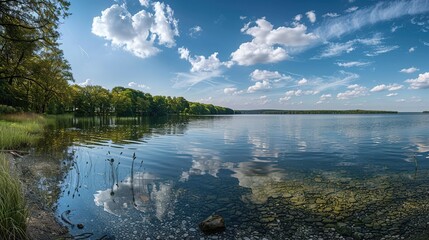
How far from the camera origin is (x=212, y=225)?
353 inches

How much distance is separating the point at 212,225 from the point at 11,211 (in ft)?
18.6

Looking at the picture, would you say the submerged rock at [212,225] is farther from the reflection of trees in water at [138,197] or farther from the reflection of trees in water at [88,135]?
the reflection of trees in water at [88,135]

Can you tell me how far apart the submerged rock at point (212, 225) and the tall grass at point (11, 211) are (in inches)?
200

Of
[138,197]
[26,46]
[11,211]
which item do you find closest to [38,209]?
[138,197]

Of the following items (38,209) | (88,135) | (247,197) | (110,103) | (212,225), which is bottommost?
(247,197)

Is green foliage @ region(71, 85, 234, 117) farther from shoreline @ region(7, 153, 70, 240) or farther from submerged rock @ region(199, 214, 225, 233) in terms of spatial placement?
submerged rock @ region(199, 214, 225, 233)

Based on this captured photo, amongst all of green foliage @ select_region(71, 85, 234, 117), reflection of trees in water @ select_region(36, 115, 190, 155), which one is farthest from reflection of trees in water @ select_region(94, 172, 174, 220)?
green foliage @ select_region(71, 85, 234, 117)

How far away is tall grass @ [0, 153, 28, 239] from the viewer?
241 inches

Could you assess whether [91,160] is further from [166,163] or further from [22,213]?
[22,213]

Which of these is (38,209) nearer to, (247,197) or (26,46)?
(247,197)

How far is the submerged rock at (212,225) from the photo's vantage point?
29.2 feet

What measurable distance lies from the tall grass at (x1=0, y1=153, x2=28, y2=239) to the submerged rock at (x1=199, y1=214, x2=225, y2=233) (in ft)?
16.7

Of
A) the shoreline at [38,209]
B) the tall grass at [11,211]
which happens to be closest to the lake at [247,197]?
the shoreline at [38,209]

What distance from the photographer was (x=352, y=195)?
13.0m
